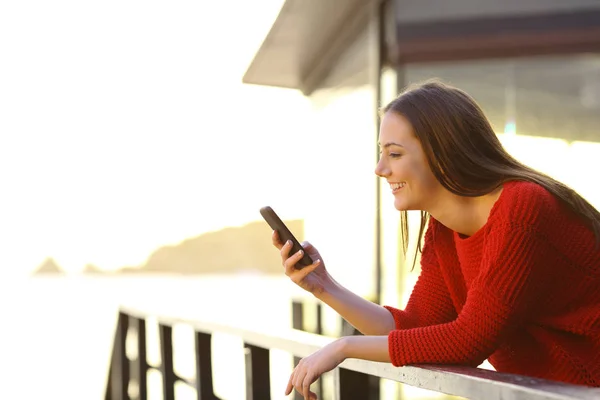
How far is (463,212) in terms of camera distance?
1.39m

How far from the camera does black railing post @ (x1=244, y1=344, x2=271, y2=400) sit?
1.75 m

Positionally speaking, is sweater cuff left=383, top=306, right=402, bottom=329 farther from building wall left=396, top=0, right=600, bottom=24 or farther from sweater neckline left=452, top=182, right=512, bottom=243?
building wall left=396, top=0, right=600, bottom=24

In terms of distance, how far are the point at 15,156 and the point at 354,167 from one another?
Result: 2914 mm

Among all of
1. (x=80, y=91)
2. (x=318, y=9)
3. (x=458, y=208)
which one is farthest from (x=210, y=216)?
(x=458, y=208)

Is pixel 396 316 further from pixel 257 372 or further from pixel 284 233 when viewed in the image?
pixel 257 372

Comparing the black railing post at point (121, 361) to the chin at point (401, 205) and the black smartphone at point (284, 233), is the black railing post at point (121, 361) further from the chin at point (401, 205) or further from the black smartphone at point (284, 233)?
the chin at point (401, 205)

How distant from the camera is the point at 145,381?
3.29 metres

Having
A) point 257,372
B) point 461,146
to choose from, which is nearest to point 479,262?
point 461,146

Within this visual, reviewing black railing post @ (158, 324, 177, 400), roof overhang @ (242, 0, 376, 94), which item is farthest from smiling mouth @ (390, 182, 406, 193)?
roof overhang @ (242, 0, 376, 94)

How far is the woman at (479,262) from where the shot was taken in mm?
1196

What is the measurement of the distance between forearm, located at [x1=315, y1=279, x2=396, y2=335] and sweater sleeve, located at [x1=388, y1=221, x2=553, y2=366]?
290 millimetres

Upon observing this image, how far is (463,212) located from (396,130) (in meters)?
0.18

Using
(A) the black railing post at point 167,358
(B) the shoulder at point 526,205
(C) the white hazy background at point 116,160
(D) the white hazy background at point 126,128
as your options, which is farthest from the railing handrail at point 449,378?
(D) the white hazy background at point 126,128

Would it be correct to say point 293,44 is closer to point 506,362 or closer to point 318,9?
point 318,9
